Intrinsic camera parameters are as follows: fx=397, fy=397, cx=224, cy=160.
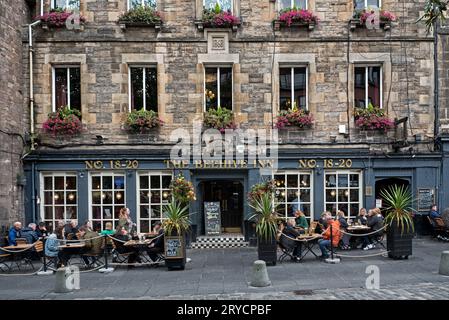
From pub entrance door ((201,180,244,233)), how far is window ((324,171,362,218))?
323 cm

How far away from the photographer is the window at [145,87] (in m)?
14.4

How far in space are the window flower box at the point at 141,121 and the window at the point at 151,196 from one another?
170 centimetres

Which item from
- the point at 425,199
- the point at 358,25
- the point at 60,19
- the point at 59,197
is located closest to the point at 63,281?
the point at 59,197

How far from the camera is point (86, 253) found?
35.4 feet

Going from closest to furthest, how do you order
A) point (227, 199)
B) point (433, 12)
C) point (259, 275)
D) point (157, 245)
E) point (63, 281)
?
point (63, 281) → point (259, 275) → point (433, 12) → point (157, 245) → point (227, 199)

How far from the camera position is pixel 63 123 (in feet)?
45.2

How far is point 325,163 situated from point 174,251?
669 centimetres

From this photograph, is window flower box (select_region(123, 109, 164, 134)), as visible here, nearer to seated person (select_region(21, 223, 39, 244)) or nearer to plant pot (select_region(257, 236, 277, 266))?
seated person (select_region(21, 223, 39, 244))

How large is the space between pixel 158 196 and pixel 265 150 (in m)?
4.20

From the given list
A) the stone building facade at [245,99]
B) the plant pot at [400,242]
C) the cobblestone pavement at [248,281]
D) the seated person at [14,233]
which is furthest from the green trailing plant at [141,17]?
the plant pot at [400,242]

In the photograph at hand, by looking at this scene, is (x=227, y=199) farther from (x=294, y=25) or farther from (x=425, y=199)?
(x=425, y=199)

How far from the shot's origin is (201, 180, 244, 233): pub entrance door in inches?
589

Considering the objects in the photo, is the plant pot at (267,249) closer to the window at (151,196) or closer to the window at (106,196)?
the window at (151,196)

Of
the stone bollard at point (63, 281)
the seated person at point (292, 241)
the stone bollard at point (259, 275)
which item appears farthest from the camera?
the seated person at point (292, 241)
